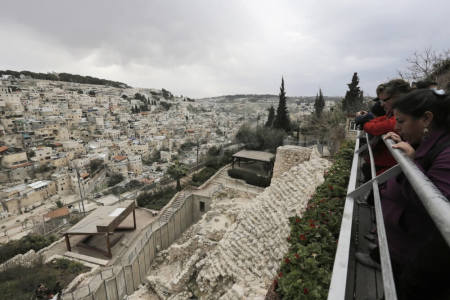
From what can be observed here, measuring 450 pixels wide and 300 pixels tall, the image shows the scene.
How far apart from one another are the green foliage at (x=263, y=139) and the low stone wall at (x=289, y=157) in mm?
9681

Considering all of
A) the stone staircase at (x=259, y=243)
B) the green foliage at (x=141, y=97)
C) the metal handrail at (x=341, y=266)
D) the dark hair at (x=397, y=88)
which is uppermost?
the green foliage at (x=141, y=97)

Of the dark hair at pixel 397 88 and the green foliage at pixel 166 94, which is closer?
the dark hair at pixel 397 88

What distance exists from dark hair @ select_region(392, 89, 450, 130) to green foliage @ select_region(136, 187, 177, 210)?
18.6m

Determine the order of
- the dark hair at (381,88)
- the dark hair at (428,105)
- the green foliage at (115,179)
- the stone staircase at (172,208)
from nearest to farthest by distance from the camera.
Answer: the dark hair at (428,105)
the dark hair at (381,88)
the stone staircase at (172,208)
the green foliage at (115,179)

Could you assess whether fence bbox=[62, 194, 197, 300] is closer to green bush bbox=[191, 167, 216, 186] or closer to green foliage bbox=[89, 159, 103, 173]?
green bush bbox=[191, 167, 216, 186]

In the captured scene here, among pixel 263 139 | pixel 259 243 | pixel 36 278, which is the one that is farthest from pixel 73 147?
pixel 259 243

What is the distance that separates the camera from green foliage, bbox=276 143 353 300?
2.41m

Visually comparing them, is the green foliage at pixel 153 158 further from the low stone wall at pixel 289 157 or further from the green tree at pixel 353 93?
the low stone wall at pixel 289 157

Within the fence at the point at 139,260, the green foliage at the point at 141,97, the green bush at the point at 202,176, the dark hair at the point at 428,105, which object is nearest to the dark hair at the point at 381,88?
the dark hair at the point at 428,105

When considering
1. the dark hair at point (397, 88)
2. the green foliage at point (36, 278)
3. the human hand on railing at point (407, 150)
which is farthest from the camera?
the green foliage at point (36, 278)

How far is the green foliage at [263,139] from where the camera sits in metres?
21.8

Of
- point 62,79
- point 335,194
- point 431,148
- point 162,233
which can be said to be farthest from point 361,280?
point 62,79

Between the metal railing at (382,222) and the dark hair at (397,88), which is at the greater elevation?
the dark hair at (397,88)

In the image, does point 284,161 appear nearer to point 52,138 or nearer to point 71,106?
point 52,138
